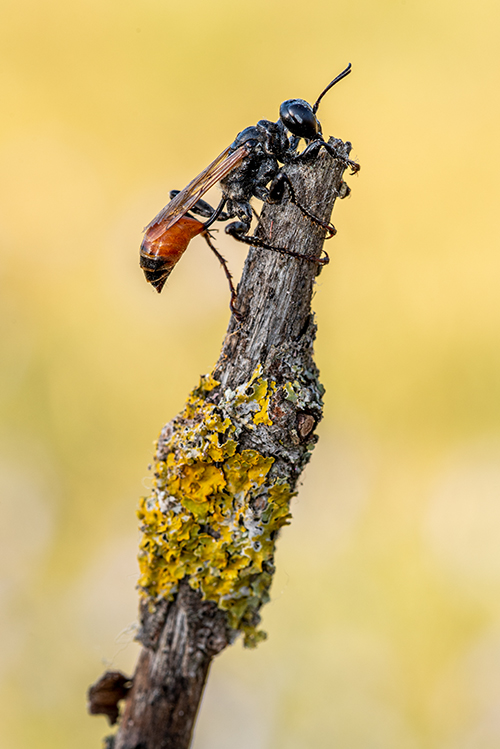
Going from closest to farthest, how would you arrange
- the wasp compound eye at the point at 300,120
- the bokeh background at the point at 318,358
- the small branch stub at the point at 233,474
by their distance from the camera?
1. the small branch stub at the point at 233,474
2. the wasp compound eye at the point at 300,120
3. the bokeh background at the point at 318,358

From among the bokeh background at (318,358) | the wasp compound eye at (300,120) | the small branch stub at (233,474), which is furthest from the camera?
the bokeh background at (318,358)

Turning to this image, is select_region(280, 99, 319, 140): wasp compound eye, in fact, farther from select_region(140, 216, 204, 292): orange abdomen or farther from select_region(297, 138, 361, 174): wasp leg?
select_region(140, 216, 204, 292): orange abdomen

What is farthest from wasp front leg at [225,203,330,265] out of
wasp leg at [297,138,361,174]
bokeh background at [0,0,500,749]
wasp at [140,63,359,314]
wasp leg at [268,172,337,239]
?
bokeh background at [0,0,500,749]

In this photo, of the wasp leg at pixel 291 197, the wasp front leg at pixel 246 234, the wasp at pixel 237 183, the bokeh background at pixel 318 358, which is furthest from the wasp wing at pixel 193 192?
the bokeh background at pixel 318 358

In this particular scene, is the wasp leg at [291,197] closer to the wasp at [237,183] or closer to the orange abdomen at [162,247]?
the wasp at [237,183]

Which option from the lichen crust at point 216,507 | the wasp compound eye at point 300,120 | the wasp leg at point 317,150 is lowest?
the lichen crust at point 216,507

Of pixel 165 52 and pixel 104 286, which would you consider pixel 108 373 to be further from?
pixel 165 52
